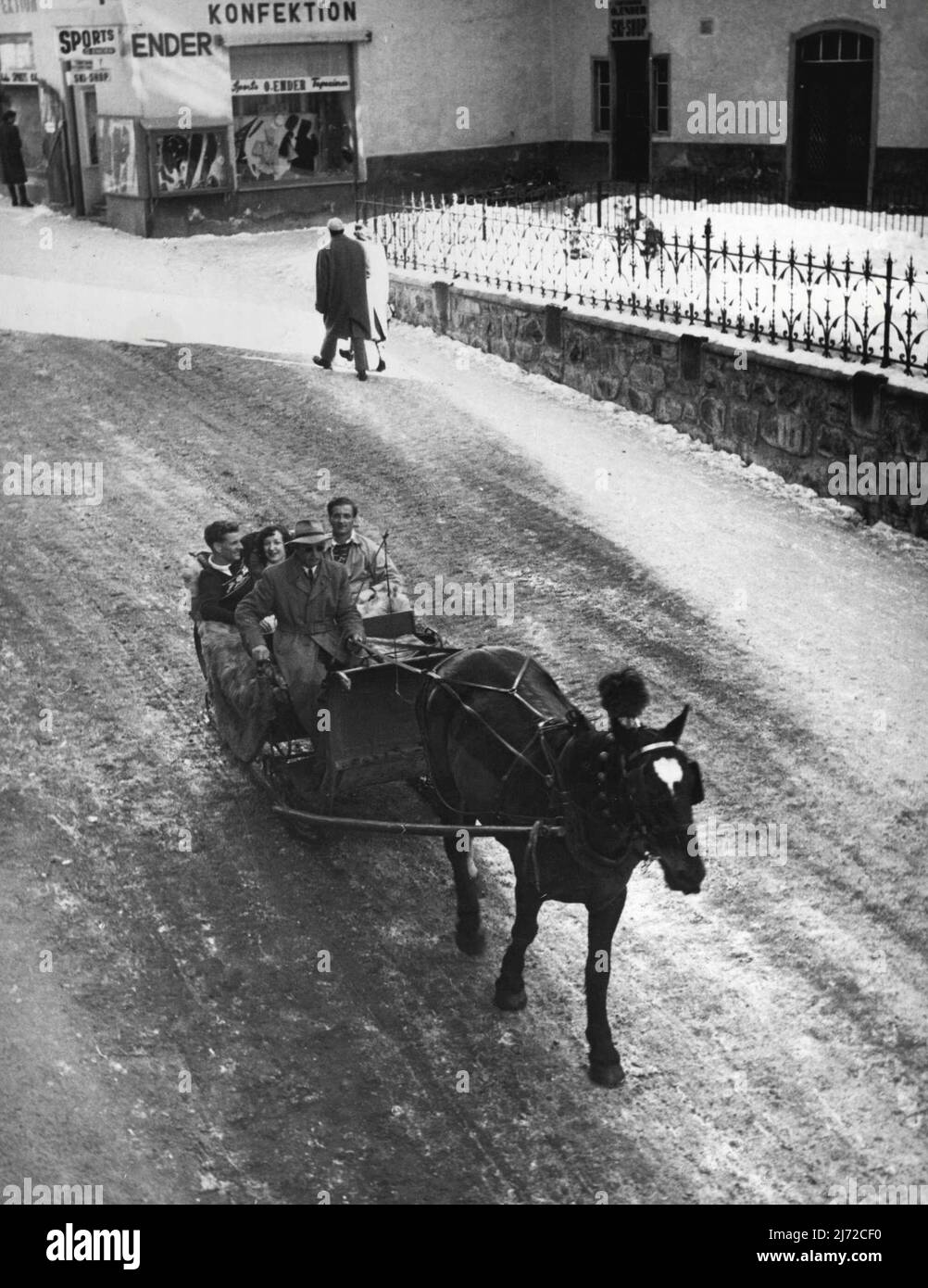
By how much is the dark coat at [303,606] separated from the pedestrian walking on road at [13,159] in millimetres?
23674

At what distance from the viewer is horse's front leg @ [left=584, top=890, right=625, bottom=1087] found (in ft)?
22.4

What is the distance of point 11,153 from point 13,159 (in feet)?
0.40

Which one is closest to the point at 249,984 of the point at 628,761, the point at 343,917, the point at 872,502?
the point at 343,917

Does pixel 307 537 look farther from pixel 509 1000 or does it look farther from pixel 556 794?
pixel 509 1000

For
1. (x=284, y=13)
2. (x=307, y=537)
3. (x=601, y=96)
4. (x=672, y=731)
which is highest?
(x=284, y=13)

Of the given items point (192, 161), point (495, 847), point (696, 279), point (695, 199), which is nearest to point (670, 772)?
point (495, 847)

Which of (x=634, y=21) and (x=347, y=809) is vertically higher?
(x=634, y=21)

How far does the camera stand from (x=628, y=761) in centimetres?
603

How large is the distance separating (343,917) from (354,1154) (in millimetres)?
1770

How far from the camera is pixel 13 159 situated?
96.3ft

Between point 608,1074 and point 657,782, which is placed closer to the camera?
point 657,782

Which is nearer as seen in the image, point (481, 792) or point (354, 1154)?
point (354, 1154)

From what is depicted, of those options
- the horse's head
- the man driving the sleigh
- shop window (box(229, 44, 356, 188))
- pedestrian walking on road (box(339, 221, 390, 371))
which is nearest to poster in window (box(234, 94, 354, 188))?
shop window (box(229, 44, 356, 188))
